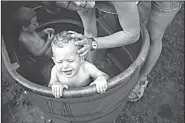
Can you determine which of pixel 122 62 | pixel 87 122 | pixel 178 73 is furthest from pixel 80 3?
pixel 178 73

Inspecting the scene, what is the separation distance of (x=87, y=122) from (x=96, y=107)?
19 cm

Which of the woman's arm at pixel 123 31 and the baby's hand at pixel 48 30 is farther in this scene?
the baby's hand at pixel 48 30

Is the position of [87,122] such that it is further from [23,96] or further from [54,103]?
[23,96]

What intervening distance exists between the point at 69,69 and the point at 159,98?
917 millimetres

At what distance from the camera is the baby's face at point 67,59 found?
53.0 inches

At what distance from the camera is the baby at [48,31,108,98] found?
1.34 metres

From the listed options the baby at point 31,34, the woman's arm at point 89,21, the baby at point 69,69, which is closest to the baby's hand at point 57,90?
the baby at point 69,69

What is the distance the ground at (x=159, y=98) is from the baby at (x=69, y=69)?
597 mm

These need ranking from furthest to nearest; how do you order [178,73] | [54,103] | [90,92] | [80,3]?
[178,73] < [54,103] < [90,92] < [80,3]

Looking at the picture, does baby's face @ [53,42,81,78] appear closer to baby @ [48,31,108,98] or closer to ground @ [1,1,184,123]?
baby @ [48,31,108,98]

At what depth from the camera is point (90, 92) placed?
4.37ft

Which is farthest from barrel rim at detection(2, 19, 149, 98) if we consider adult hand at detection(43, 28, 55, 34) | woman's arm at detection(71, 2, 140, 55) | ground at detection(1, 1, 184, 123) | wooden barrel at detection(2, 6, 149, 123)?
ground at detection(1, 1, 184, 123)

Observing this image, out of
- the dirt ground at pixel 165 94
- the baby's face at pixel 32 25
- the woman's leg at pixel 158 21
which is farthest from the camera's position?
the dirt ground at pixel 165 94

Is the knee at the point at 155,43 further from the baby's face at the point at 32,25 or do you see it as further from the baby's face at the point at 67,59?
the baby's face at the point at 32,25
